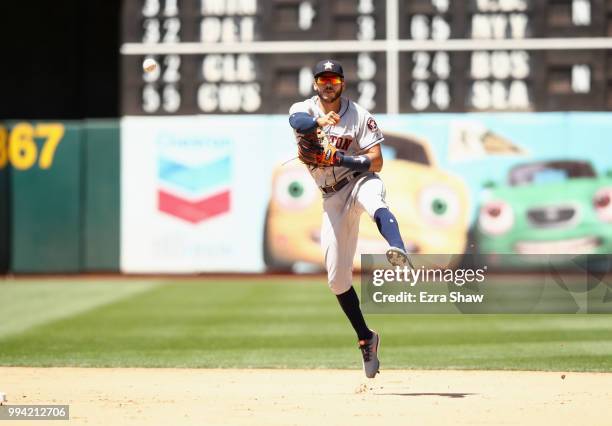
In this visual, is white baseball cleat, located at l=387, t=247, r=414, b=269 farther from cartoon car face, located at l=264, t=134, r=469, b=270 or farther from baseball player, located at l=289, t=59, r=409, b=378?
cartoon car face, located at l=264, t=134, r=469, b=270

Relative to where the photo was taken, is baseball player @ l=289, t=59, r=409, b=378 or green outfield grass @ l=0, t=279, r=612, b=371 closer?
baseball player @ l=289, t=59, r=409, b=378

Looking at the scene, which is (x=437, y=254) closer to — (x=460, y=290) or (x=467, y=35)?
(x=467, y=35)

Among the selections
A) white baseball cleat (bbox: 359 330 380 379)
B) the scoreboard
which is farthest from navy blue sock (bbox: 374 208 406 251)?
the scoreboard

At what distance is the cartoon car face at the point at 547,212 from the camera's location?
1698 centimetres

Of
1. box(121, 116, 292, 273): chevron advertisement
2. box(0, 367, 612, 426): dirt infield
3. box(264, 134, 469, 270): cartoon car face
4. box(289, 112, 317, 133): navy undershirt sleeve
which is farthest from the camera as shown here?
box(121, 116, 292, 273): chevron advertisement

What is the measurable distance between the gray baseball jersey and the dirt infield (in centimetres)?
121

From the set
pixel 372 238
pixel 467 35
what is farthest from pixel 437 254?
pixel 467 35

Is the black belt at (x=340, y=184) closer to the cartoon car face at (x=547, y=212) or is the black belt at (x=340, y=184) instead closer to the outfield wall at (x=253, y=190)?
the outfield wall at (x=253, y=190)

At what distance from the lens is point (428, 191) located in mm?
17031

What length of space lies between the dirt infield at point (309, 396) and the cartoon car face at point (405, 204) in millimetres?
9450

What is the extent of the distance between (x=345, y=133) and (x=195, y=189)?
11.1 meters

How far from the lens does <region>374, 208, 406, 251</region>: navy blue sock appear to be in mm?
6017

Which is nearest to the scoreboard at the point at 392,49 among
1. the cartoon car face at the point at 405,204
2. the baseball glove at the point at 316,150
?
the cartoon car face at the point at 405,204

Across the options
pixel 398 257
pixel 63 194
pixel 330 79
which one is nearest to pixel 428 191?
pixel 63 194
